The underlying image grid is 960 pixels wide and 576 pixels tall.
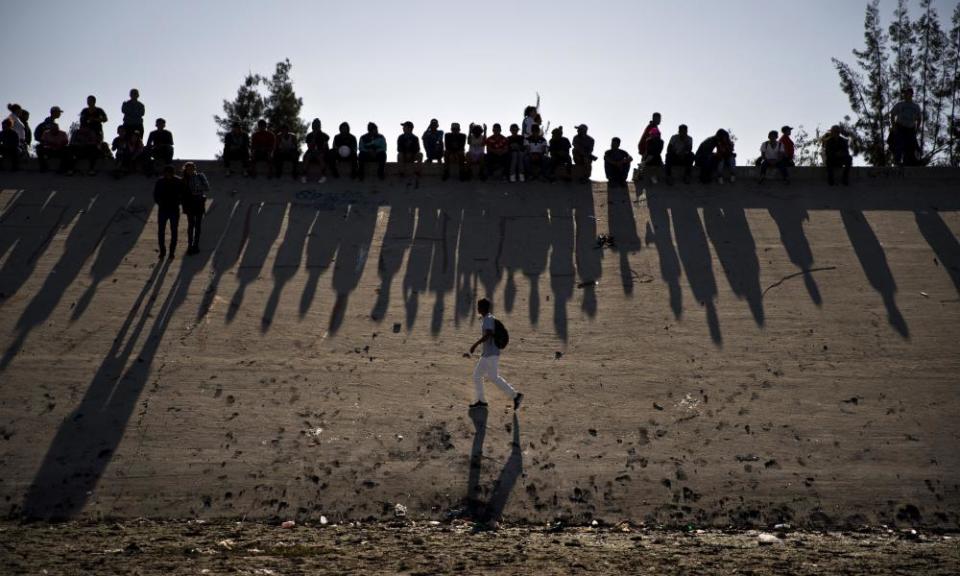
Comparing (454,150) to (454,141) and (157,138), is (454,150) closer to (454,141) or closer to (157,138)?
(454,141)

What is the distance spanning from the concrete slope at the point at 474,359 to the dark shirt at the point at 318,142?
0.76 metres

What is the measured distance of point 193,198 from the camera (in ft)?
58.1

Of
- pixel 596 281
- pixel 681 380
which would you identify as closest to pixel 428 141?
pixel 596 281

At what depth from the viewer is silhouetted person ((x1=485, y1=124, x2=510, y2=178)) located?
20953 millimetres

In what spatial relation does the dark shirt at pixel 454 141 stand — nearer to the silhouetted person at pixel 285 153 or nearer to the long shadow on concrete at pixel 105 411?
the silhouetted person at pixel 285 153

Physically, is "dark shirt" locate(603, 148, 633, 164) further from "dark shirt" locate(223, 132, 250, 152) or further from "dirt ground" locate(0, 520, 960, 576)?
"dirt ground" locate(0, 520, 960, 576)

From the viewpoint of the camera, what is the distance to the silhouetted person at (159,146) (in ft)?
69.4

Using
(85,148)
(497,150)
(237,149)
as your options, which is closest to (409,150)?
(497,150)

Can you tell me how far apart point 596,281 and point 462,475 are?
5.66 meters

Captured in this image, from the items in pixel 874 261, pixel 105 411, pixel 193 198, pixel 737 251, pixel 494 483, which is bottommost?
pixel 494 483

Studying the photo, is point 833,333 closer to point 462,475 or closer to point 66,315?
point 462,475

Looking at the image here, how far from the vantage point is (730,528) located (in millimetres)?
11766

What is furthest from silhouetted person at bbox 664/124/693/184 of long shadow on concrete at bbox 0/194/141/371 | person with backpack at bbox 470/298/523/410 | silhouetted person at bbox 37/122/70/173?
silhouetted person at bbox 37/122/70/173

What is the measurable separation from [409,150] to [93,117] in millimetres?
6199
